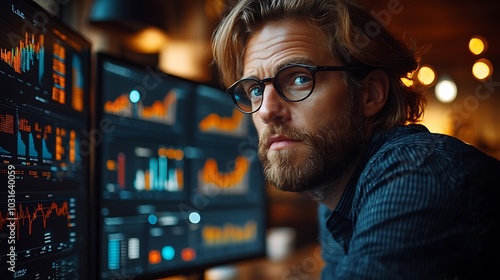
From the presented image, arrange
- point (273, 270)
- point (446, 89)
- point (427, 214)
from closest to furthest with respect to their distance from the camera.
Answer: point (427, 214)
point (273, 270)
point (446, 89)

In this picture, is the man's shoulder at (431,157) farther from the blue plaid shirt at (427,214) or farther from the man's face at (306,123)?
the man's face at (306,123)

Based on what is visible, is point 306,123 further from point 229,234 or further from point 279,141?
point 229,234

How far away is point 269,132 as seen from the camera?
1.25 metres

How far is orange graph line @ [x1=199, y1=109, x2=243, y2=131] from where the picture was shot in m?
1.78

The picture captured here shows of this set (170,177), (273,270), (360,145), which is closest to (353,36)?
(360,145)

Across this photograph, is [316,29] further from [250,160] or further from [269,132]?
[250,160]

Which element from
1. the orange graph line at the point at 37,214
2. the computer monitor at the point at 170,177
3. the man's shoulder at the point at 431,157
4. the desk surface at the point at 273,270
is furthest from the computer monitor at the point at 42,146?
the desk surface at the point at 273,270

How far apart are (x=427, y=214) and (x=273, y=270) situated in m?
2.01

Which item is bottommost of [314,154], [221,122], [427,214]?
[427,214]

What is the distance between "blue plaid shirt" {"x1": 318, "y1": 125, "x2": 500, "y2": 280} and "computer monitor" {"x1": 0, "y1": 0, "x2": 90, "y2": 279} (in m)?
0.55

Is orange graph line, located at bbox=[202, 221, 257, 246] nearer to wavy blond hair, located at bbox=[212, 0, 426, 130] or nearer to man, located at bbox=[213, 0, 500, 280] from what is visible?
man, located at bbox=[213, 0, 500, 280]

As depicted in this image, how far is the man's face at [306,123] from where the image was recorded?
1.23 m

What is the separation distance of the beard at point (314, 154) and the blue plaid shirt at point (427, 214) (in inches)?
7.4

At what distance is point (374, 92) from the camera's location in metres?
1.34
